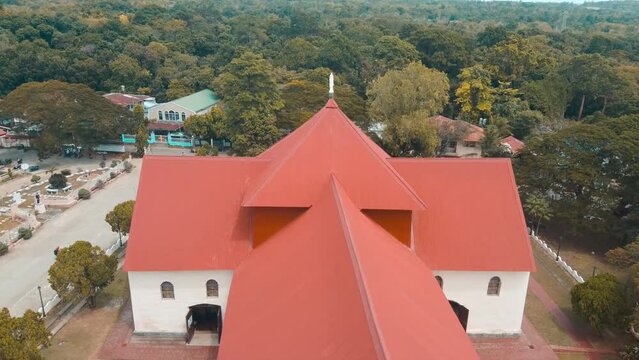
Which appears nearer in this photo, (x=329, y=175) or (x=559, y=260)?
(x=329, y=175)

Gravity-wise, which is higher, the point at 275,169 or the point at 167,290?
the point at 275,169

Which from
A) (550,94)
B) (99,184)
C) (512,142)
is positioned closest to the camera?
(99,184)

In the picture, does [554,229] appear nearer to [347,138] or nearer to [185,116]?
[347,138]

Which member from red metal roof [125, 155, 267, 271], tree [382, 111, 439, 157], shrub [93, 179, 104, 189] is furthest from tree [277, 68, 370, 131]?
red metal roof [125, 155, 267, 271]

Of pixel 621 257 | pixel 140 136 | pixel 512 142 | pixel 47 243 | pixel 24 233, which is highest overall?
pixel 621 257

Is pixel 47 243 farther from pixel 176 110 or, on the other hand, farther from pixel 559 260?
pixel 559 260

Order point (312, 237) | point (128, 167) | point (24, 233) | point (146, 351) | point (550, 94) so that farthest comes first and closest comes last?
point (550, 94)
point (128, 167)
point (24, 233)
point (146, 351)
point (312, 237)

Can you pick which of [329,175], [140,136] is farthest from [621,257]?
[140,136]
